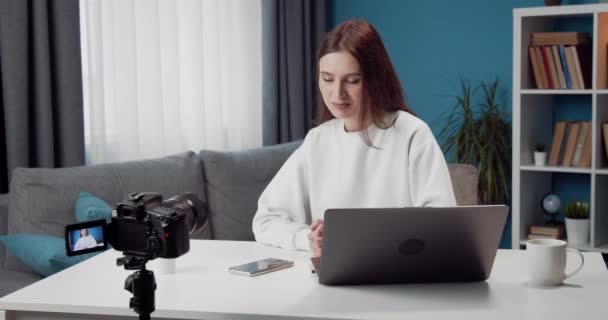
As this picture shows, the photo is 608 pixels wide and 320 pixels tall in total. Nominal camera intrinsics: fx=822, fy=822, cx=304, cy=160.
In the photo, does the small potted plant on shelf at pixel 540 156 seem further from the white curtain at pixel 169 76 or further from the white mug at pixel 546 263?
the white mug at pixel 546 263

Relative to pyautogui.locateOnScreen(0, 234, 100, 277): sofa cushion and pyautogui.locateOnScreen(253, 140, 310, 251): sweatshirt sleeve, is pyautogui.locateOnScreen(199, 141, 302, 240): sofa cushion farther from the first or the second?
pyautogui.locateOnScreen(253, 140, 310, 251): sweatshirt sleeve

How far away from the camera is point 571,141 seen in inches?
155

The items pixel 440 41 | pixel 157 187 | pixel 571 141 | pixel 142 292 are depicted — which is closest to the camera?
pixel 142 292

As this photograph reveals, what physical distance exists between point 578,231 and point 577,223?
4 centimetres

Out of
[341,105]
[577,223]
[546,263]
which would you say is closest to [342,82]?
[341,105]

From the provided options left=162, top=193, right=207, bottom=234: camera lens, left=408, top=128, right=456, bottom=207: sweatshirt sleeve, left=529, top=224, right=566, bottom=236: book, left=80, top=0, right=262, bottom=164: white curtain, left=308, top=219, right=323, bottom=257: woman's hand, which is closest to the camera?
left=162, top=193, right=207, bottom=234: camera lens

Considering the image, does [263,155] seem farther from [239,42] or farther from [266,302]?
[266,302]

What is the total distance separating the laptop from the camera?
1.54m

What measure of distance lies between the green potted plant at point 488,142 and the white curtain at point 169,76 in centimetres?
107

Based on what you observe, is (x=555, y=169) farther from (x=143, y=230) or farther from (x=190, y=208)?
(x=143, y=230)

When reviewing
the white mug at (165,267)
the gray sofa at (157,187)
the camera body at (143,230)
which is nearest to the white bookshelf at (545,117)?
the gray sofa at (157,187)

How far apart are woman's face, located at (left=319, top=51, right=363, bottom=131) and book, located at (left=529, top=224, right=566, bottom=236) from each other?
230cm

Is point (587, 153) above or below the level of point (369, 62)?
below

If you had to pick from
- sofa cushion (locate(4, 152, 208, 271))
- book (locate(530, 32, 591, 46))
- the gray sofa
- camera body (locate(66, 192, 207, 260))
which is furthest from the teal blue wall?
camera body (locate(66, 192, 207, 260))
